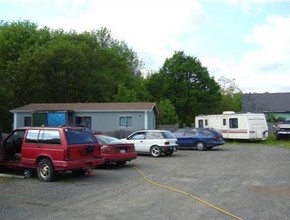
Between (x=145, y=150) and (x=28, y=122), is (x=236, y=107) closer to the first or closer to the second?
(x=28, y=122)

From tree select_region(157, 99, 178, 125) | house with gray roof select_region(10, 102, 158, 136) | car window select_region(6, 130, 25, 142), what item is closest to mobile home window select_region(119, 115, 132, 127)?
house with gray roof select_region(10, 102, 158, 136)

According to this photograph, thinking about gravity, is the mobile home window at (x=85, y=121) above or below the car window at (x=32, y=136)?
above

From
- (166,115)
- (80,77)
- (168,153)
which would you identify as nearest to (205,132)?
(168,153)

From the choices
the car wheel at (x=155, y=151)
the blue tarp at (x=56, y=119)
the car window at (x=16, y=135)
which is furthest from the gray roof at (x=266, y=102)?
the car window at (x=16, y=135)

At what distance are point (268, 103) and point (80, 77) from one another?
100ft

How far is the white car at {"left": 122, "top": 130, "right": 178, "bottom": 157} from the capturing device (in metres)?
23.7

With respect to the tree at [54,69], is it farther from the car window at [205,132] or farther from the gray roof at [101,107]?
the car window at [205,132]

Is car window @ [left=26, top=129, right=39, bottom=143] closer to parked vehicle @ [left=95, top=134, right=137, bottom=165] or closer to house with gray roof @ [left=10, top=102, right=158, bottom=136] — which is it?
parked vehicle @ [left=95, top=134, right=137, bottom=165]

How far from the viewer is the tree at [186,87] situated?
62.8m

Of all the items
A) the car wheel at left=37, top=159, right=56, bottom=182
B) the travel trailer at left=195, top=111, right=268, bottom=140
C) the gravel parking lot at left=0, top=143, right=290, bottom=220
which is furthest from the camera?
the travel trailer at left=195, top=111, right=268, bottom=140

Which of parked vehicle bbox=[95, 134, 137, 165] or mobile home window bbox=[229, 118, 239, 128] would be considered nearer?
parked vehicle bbox=[95, 134, 137, 165]

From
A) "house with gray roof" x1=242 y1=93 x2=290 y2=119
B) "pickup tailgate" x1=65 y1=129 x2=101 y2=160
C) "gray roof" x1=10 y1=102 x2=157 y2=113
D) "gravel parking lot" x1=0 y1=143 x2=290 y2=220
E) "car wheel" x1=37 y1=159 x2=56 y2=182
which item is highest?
"house with gray roof" x1=242 y1=93 x2=290 y2=119

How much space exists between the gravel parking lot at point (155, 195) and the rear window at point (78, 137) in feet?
4.06

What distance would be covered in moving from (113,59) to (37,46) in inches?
421
